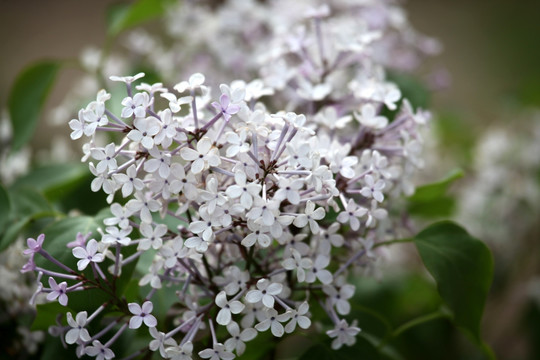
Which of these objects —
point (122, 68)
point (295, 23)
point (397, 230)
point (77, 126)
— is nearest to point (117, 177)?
point (77, 126)

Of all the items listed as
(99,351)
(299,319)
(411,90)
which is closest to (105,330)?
(99,351)

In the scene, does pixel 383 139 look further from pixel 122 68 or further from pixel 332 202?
pixel 122 68

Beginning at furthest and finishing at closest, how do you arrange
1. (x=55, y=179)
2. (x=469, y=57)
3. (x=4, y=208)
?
(x=469, y=57) < (x=55, y=179) < (x=4, y=208)

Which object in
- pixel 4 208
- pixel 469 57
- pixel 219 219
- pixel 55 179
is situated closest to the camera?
pixel 219 219

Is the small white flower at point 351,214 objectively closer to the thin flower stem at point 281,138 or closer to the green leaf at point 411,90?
the thin flower stem at point 281,138

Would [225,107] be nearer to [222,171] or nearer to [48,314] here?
[222,171]

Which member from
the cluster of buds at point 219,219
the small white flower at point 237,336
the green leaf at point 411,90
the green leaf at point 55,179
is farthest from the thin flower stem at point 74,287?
the green leaf at point 411,90

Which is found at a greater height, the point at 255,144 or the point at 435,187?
the point at 255,144

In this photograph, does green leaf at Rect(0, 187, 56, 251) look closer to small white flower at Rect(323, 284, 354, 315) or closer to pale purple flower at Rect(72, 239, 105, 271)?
pale purple flower at Rect(72, 239, 105, 271)
